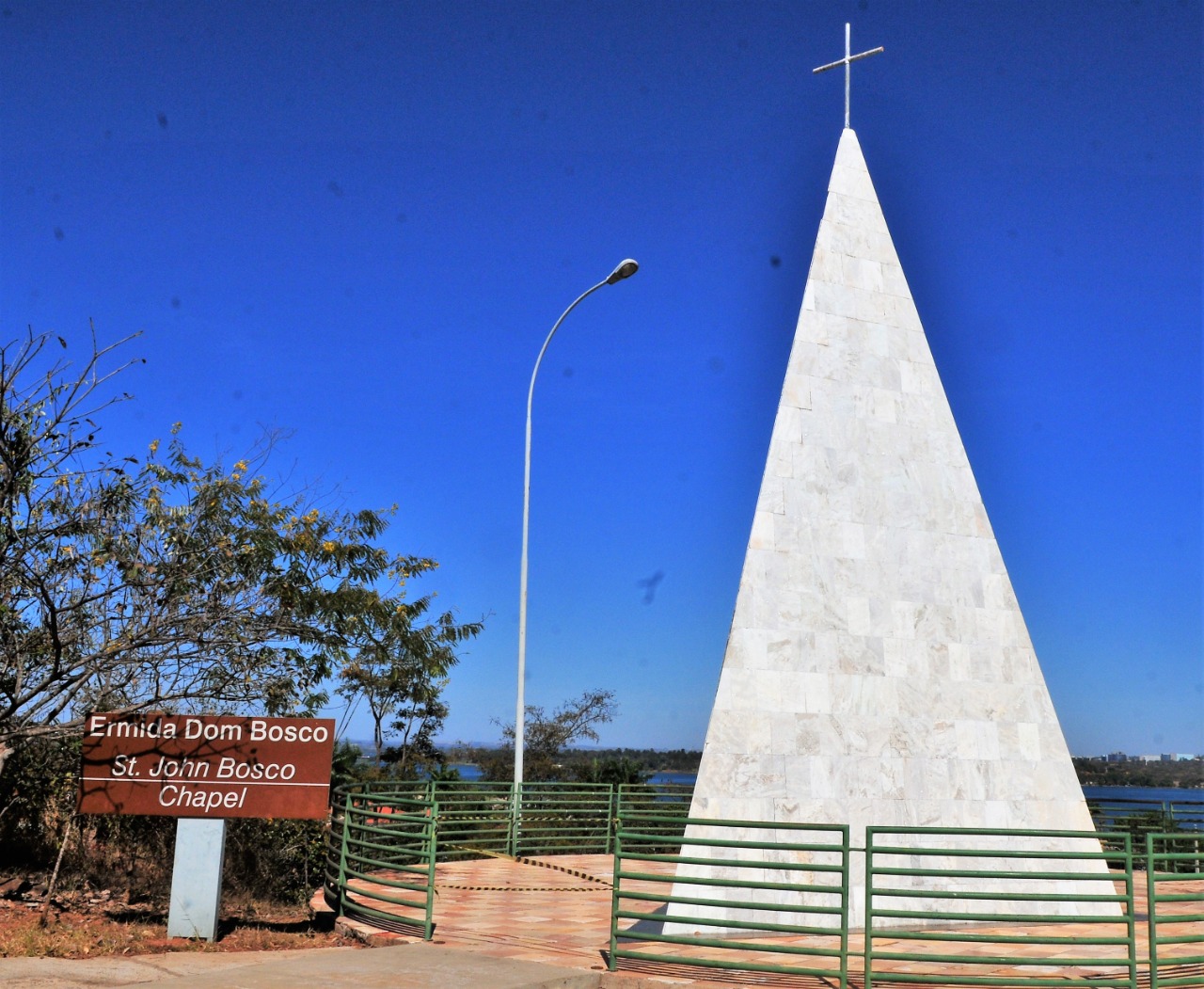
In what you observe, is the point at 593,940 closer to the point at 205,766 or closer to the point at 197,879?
the point at 197,879

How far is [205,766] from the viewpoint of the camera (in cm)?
1012

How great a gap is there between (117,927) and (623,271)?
1145cm

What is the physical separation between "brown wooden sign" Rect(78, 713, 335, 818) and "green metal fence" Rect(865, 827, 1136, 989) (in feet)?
17.4

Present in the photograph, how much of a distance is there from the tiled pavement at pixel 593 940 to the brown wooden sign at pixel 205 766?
1.57m

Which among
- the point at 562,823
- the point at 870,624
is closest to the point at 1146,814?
the point at 562,823

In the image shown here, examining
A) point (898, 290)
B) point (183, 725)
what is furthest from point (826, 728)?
point (183, 725)

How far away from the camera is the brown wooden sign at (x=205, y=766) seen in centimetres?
1002

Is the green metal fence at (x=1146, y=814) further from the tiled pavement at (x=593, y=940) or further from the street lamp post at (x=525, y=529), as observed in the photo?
the street lamp post at (x=525, y=529)

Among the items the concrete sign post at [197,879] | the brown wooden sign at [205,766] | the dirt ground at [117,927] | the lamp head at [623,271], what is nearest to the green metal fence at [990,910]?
the dirt ground at [117,927]

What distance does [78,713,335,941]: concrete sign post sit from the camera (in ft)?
32.7

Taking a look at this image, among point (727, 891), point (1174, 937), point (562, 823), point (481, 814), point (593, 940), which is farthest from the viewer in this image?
point (562, 823)

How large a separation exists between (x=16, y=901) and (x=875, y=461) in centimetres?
994

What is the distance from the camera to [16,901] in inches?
433

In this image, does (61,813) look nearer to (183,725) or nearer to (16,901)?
(16,901)
